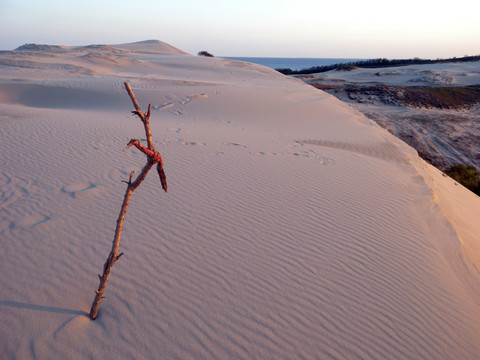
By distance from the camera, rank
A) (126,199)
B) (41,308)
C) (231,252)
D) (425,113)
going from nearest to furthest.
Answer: (126,199) < (41,308) < (231,252) < (425,113)

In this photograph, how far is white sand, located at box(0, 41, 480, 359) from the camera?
109 inches

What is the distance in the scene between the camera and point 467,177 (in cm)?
1047

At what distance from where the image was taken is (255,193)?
17.6 feet

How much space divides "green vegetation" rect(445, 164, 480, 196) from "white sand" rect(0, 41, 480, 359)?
2.53m

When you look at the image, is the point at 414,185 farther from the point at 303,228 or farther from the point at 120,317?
the point at 120,317

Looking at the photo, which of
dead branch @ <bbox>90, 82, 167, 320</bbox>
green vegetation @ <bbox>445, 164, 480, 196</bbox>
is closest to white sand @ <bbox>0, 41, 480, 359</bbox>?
dead branch @ <bbox>90, 82, 167, 320</bbox>

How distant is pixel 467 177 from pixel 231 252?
963 cm

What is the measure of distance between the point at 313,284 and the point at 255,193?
217 cm

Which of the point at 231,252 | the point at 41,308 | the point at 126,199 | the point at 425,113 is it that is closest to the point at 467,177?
the point at 425,113

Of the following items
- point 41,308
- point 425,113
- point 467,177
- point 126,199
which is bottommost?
point 467,177

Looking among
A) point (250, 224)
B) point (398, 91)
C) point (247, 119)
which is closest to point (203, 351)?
point (250, 224)

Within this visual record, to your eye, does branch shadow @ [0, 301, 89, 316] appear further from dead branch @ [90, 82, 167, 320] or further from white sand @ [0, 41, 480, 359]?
dead branch @ [90, 82, 167, 320]

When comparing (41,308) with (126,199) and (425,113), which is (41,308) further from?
(425,113)

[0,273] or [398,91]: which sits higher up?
[398,91]
